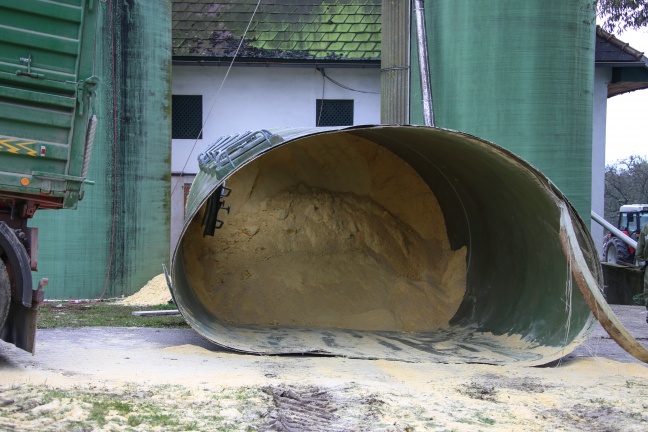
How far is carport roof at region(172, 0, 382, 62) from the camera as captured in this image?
61.1 feet

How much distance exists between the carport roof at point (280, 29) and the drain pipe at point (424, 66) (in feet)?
14.9

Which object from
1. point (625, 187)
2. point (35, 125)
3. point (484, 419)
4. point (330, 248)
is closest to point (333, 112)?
point (330, 248)

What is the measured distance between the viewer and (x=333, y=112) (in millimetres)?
19094

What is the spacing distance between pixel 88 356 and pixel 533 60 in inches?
315

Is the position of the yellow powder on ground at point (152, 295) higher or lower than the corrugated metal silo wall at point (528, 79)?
lower

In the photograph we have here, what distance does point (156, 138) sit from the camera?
15078 mm

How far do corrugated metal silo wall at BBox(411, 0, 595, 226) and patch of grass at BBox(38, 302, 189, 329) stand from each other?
5.28m

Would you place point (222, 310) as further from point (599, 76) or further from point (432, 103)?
point (599, 76)

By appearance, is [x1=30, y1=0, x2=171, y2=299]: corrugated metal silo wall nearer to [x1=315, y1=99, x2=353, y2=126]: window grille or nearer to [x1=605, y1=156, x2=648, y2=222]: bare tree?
[x1=315, y1=99, x2=353, y2=126]: window grille

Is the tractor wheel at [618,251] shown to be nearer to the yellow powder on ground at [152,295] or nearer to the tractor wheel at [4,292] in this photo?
the yellow powder on ground at [152,295]

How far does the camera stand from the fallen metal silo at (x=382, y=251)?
8.80 meters

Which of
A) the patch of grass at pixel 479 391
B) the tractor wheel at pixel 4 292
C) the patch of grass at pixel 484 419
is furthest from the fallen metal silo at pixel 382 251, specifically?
the patch of grass at pixel 484 419

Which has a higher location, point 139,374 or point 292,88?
point 292,88

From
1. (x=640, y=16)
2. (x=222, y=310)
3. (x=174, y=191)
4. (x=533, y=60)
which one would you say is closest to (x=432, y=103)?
(x=533, y=60)
